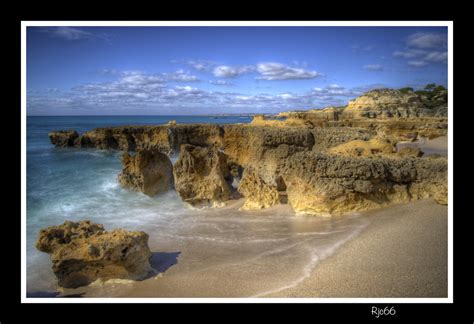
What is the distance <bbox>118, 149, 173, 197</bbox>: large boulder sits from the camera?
878cm

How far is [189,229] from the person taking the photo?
234 inches

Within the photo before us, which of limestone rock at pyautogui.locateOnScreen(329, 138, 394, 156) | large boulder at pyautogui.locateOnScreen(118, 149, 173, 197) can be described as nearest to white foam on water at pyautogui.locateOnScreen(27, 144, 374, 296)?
large boulder at pyautogui.locateOnScreen(118, 149, 173, 197)

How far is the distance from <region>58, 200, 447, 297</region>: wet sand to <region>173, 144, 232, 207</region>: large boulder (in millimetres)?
2427

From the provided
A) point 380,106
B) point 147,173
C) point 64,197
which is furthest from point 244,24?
point 380,106

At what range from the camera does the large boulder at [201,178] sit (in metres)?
7.68


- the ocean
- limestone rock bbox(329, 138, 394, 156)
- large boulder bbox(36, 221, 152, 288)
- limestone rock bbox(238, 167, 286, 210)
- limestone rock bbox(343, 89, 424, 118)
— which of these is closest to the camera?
large boulder bbox(36, 221, 152, 288)

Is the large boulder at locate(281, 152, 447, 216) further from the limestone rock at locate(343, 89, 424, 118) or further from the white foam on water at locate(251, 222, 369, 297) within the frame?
the limestone rock at locate(343, 89, 424, 118)

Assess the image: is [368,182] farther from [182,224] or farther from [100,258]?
[100,258]

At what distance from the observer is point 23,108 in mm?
3600

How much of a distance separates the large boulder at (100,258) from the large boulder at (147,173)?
4.57 m

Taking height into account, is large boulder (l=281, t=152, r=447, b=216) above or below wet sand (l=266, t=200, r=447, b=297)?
above

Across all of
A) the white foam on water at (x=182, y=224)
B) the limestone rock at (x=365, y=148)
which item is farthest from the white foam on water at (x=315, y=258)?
the limestone rock at (x=365, y=148)

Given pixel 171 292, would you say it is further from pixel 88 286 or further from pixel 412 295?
pixel 412 295
